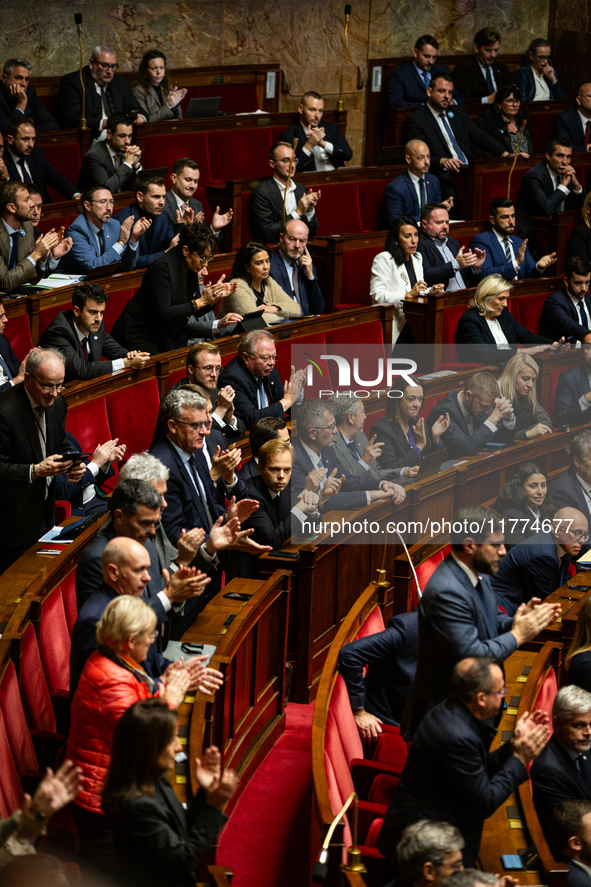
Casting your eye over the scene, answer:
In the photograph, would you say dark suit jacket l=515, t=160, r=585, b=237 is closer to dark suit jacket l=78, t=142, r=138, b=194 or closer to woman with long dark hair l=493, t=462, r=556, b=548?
dark suit jacket l=78, t=142, r=138, b=194

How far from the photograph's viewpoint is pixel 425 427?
2613 mm

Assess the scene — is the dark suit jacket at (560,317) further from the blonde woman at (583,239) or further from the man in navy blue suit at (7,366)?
the man in navy blue suit at (7,366)

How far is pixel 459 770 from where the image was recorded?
127cm

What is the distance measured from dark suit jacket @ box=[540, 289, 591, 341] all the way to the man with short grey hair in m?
2.03

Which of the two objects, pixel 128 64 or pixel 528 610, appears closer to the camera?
pixel 528 610

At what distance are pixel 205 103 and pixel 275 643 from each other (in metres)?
2.66

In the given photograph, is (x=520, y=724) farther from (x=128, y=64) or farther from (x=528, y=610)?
(x=128, y=64)

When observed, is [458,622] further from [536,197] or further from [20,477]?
[536,197]

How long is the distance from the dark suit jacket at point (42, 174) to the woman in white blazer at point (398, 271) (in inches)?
40.6

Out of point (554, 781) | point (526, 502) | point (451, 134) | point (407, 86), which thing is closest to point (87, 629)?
point (554, 781)

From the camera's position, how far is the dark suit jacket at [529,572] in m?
2.22

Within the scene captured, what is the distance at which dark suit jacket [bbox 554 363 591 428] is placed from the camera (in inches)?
119

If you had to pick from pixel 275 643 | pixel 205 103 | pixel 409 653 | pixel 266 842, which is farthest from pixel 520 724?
pixel 205 103

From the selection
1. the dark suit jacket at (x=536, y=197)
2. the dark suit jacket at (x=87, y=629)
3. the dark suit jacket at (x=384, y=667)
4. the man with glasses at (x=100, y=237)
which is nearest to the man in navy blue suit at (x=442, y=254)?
the dark suit jacket at (x=536, y=197)
